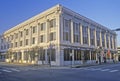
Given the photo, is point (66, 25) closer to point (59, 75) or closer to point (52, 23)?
point (52, 23)

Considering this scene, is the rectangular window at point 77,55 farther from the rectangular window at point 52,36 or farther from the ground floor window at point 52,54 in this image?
the rectangular window at point 52,36

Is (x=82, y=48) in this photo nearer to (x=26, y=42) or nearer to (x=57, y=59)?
(x=57, y=59)

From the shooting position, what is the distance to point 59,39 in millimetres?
42562

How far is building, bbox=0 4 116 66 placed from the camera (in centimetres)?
4378

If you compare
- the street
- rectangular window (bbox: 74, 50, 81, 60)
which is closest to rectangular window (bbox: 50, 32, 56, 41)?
rectangular window (bbox: 74, 50, 81, 60)

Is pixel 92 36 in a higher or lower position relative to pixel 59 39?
higher

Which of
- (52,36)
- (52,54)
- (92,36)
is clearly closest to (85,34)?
(92,36)

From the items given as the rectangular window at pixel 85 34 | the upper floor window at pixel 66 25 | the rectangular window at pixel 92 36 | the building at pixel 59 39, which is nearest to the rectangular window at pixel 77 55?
the building at pixel 59 39

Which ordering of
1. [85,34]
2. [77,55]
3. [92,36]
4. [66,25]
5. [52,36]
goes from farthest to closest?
1. [92,36]
2. [85,34]
3. [77,55]
4. [66,25]
5. [52,36]

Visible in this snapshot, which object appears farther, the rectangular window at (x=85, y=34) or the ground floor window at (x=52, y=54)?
the rectangular window at (x=85, y=34)

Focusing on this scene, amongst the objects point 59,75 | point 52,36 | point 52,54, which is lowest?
point 59,75

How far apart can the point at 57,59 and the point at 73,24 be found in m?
11.7

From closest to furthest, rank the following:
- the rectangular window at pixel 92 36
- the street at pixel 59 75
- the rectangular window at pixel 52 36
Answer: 1. the street at pixel 59 75
2. the rectangular window at pixel 52 36
3. the rectangular window at pixel 92 36

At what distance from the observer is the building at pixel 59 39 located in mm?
43781
